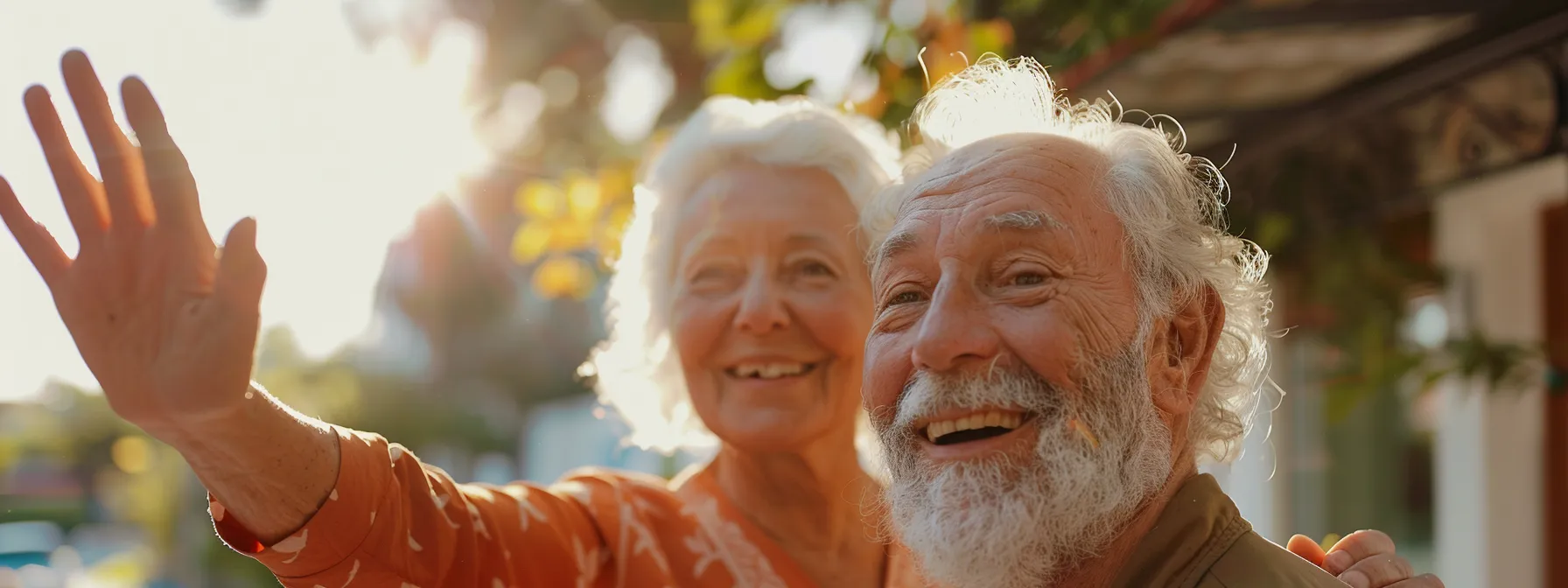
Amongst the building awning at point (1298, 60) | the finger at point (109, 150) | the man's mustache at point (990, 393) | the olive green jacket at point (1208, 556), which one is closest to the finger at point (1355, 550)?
the olive green jacket at point (1208, 556)

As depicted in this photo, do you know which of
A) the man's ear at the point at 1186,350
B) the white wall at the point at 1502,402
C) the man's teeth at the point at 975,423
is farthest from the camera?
the white wall at the point at 1502,402

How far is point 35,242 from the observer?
1629mm

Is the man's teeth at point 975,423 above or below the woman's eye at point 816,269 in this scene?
below

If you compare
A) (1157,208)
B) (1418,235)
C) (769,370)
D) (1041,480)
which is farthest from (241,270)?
(1418,235)

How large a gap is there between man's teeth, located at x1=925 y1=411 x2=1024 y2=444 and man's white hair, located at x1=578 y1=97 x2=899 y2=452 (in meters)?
0.89

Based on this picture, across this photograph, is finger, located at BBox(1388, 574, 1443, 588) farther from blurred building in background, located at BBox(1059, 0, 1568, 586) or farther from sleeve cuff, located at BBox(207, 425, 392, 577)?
blurred building in background, located at BBox(1059, 0, 1568, 586)

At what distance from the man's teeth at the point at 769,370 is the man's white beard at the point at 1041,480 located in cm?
68

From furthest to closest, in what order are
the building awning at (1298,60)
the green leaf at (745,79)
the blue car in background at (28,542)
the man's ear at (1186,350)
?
the blue car in background at (28,542) → the building awning at (1298,60) → the green leaf at (745,79) → the man's ear at (1186,350)

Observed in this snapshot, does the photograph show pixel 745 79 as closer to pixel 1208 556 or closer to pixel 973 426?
pixel 973 426

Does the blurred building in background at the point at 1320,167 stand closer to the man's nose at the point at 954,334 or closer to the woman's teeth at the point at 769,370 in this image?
the woman's teeth at the point at 769,370

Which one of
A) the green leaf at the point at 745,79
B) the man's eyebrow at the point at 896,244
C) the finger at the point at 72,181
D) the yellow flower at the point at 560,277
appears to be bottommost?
the finger at the point at 72,181

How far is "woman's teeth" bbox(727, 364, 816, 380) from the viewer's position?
270 centimetres

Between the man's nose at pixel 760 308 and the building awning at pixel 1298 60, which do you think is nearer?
the man's nose at pixel 760 308

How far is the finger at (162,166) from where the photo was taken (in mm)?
1607
